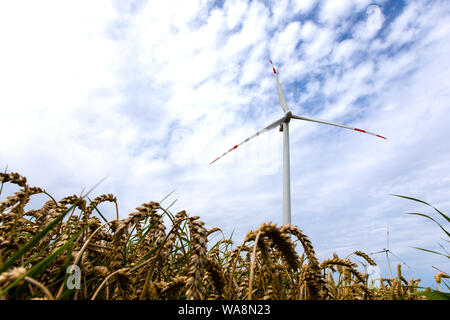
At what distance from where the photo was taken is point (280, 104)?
24.2m

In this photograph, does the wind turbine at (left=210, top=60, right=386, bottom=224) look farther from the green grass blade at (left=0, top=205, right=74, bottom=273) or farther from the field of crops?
the green grass blade at (left=0, top=205, right=74, bottom=273)

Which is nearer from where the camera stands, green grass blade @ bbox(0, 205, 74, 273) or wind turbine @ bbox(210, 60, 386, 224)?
green grass blade @ bbox(0, 205, 74, 273)

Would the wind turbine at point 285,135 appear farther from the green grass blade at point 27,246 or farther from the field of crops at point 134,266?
the green grass blade at point 27,246

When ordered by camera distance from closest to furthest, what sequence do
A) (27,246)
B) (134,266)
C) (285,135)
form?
(27,246) < (134,266) < (285,135)

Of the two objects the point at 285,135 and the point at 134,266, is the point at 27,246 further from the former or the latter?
the point at 285,135

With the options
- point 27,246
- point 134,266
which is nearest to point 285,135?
point 134,266

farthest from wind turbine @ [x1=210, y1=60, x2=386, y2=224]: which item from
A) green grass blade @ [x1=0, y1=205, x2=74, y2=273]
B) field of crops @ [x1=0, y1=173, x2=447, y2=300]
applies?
green grass blade @ [x1=0, y1=205, x2=74, y2=273]

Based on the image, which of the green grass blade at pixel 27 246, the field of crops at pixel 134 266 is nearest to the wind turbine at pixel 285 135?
the field of crops at pixel 134 266

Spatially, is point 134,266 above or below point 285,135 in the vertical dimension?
below

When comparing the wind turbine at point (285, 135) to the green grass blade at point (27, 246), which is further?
the wind turbine at point (285, 135)

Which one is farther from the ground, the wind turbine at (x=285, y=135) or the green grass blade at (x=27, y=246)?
the wind turbine at (x=285, y=135)
